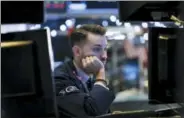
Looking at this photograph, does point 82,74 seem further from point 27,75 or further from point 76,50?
point 27,75

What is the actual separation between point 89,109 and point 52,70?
0.99 ft

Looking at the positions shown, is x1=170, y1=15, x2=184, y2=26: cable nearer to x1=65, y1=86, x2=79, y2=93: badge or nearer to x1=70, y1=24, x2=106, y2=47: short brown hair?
x1=70, y1=24, x2=106, y2=47: short brown hair

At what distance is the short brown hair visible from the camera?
1883 millimetres

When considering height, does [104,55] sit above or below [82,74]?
above

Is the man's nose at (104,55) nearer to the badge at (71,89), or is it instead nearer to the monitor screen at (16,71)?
the badge at (71,89)

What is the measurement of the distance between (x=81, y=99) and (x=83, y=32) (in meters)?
0.37

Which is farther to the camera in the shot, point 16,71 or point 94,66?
point 94,66

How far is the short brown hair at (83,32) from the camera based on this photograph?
6.18 ft

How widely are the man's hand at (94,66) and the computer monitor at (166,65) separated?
28 cm

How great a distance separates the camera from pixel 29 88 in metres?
1.82

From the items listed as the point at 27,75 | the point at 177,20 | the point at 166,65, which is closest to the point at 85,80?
the point at 27,75

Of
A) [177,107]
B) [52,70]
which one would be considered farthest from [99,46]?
[177,107]

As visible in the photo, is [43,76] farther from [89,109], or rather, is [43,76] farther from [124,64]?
[124,64]

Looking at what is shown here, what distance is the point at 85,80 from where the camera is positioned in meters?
1.92
